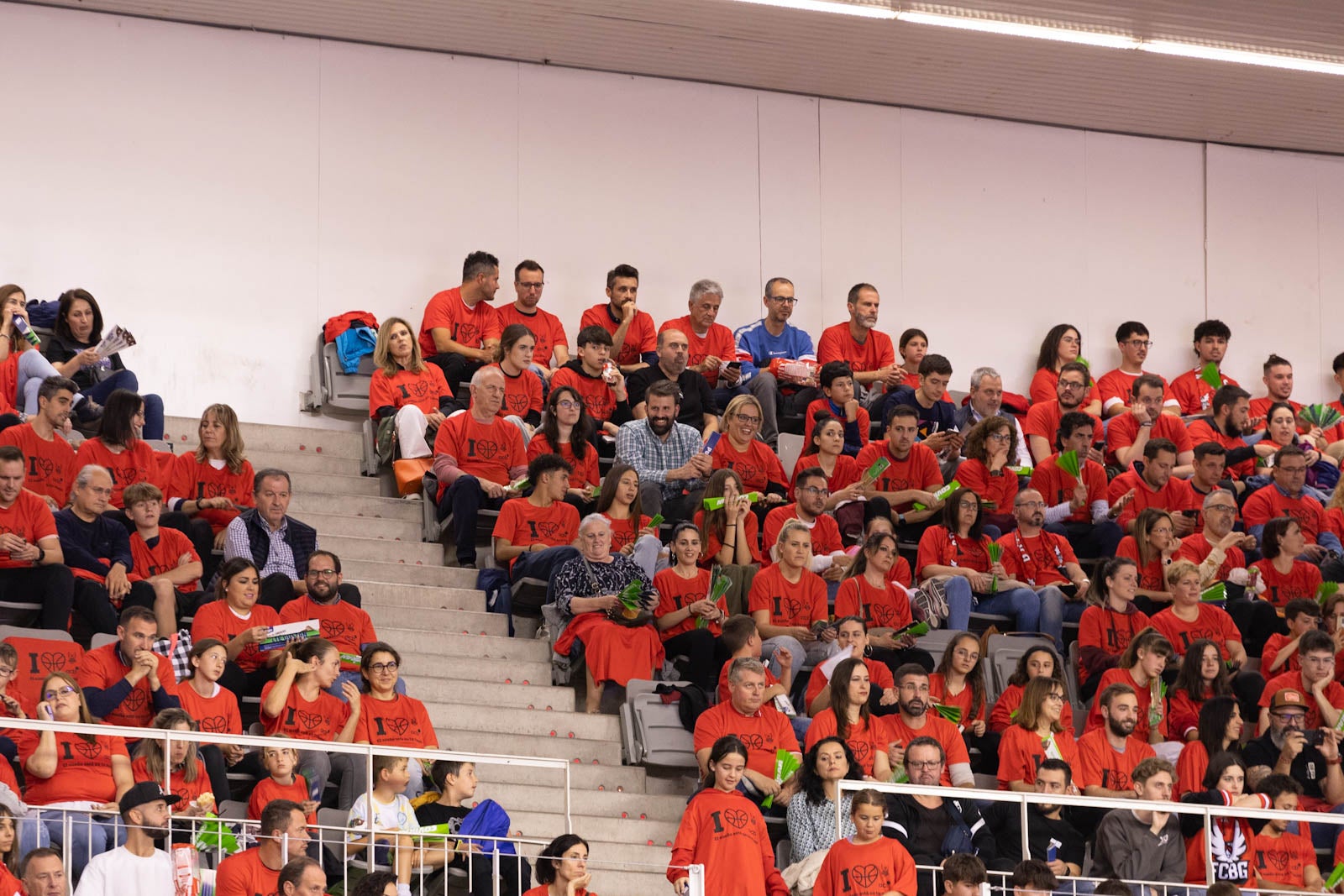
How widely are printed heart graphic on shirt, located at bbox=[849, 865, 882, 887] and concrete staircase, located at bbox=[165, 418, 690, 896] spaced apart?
90 centimetres

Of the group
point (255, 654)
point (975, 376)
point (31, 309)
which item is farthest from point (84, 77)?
point (975, 376)

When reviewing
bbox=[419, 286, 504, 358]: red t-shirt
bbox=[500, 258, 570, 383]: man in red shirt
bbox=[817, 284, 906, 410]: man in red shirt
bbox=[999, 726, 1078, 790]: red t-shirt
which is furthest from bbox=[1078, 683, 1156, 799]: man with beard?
bbox=[419, 286, 504, 358]: red t-shirt

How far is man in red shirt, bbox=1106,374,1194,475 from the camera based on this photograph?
12.0 metres

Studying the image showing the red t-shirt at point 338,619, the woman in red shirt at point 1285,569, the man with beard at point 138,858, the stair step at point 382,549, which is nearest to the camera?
the man with beard at point 138,858

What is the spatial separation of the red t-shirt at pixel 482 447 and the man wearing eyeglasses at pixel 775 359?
1611 millimetres

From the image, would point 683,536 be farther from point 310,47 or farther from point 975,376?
point 310,47

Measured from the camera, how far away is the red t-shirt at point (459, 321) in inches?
460

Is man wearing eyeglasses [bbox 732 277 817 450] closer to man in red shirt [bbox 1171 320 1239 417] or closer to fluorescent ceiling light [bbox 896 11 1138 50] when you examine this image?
fluorescent ceiling light [bbox 896 11 1138 50]

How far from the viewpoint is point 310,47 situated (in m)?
12.2

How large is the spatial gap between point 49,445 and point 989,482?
5.00 metres

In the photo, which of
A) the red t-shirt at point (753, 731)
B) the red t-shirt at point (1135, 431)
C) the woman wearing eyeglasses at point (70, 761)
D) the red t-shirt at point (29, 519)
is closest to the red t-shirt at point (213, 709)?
the woman wearing eyeglasses at point (70, 761)

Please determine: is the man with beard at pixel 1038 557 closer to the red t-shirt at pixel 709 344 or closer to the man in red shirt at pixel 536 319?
the red t-shirt at pixel 709 344

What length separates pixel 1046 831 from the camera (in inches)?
323

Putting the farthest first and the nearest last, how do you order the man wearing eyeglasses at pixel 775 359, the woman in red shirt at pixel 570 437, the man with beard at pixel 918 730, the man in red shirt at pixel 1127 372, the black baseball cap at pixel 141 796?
the man in red shirt at pixel 1127 372, the man wearing eyeglasses at pixel 775 359, the woman in red shirt at pixel 570 437, the man with beard at pixel 918 730, the black baseball cap at pixel 141 796
